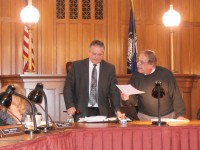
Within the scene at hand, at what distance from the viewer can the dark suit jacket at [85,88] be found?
5.39m

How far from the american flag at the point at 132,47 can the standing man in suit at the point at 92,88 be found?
2.81 meters

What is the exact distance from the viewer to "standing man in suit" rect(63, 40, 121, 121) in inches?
211

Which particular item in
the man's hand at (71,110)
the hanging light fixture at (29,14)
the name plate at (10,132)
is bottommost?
the name plate at (10,132)

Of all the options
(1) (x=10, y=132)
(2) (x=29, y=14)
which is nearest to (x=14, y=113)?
(1) (x=10, y=132)

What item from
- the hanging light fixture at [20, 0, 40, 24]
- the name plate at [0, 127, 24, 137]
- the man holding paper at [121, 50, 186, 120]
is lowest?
the name plate at [0, 127, 24, 137]

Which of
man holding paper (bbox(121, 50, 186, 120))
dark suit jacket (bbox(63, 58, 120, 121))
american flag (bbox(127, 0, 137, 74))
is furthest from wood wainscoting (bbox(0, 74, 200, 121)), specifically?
man holding paper (bbox(121, 50, 186, 120))

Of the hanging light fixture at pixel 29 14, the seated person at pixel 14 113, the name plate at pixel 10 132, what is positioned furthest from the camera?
the hanging light fixture at pixel 29 14

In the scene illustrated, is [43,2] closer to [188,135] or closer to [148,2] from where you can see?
[148,2]

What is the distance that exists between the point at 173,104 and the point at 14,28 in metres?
4.65

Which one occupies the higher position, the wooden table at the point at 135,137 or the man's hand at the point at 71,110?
the man's hand at the point at 71,110

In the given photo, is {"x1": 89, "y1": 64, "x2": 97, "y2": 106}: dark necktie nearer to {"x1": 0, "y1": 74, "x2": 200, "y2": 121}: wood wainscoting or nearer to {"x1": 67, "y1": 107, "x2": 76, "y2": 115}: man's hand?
{"x1": 67, "y1": 107, "x2": 76, "y2": 115}: man's hand

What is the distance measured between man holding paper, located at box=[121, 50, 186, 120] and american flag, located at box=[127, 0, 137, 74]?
3.09m


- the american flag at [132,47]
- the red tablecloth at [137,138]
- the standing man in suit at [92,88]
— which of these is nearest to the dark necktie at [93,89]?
the standing man in suit at [92,88]

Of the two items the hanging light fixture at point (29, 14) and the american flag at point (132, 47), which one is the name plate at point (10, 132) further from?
the american flag at point (132, 47)
